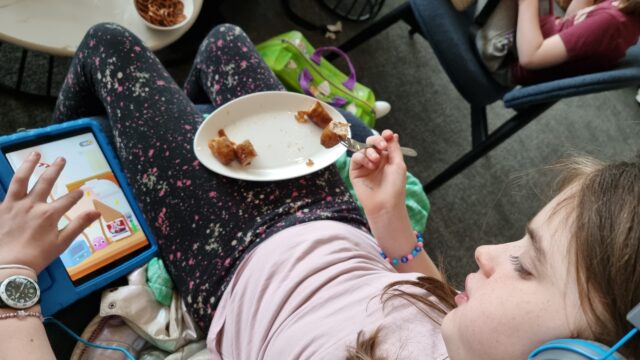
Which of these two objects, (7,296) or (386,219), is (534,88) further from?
(7,296)

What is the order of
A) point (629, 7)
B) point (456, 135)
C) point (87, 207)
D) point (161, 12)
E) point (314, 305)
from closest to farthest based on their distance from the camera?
point (314, 305) → point (87, 207) → point (161, 12) → point (629, 7) → point (456, 135)

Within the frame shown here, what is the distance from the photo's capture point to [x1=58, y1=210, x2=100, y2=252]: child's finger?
65cm

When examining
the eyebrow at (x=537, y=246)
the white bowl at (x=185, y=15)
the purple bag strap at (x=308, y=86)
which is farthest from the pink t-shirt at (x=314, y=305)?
the purple bag strap at (x=308, y=86)

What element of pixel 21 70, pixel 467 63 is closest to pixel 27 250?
pixel 21 70

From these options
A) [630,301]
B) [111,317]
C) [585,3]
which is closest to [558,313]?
[630,301]

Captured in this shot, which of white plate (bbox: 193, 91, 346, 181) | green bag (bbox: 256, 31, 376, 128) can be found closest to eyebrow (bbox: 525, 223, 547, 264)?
white plate (bbox: 193, 91, 346, 181)

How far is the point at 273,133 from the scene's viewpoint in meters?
1.03

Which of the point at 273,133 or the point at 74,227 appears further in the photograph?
the point at 273,133

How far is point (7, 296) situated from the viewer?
1.90 feet

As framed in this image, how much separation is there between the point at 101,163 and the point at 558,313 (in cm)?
83

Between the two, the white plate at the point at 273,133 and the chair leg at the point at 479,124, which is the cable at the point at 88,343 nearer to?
the white plate at the point at 273,133

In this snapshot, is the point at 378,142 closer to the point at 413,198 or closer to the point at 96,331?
the point at 413,198

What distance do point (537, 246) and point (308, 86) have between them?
3.63 ft

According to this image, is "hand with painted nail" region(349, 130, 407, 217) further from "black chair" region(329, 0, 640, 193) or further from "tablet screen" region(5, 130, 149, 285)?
"black chair" region(329, 0, 640, 193)
